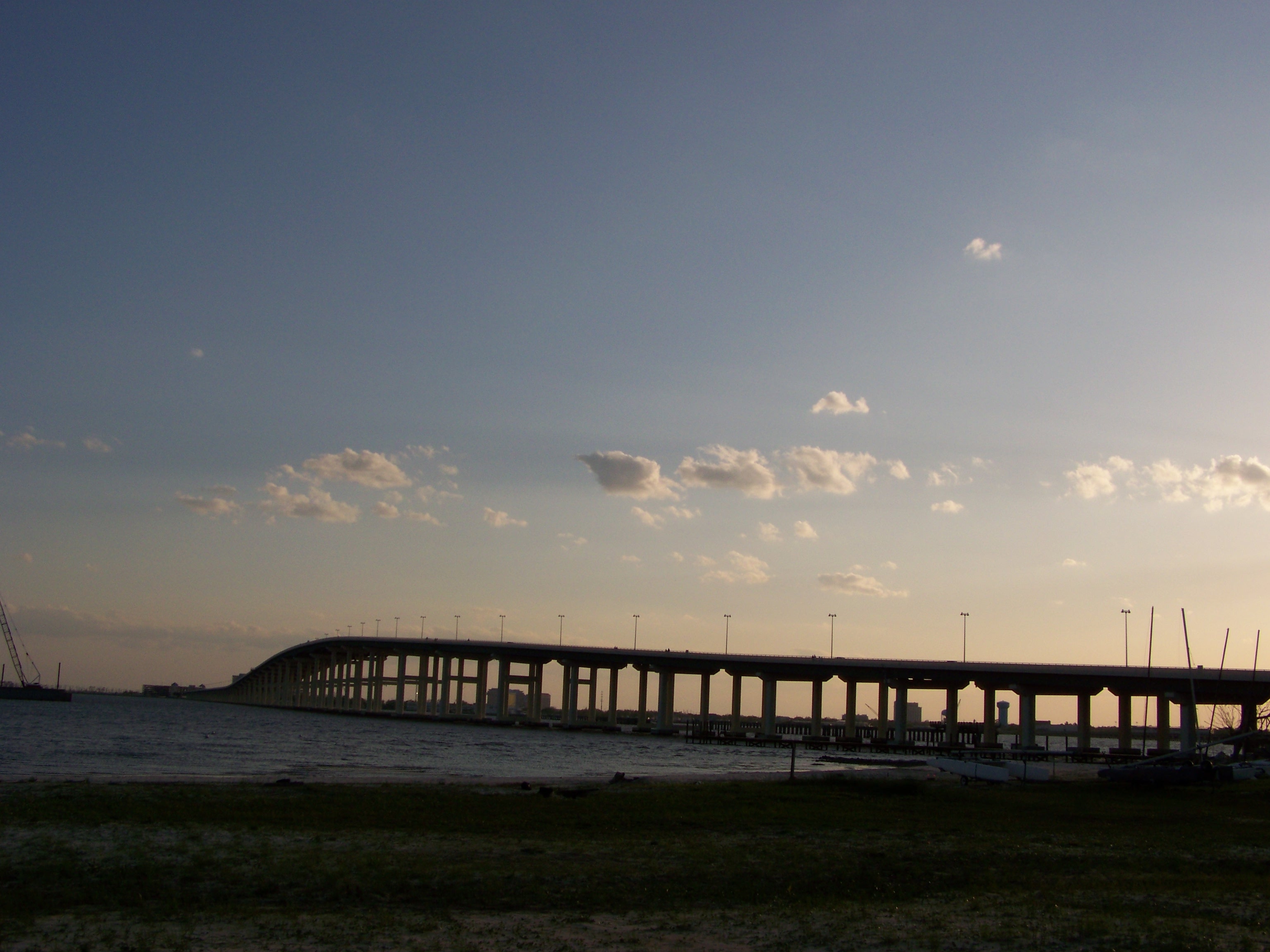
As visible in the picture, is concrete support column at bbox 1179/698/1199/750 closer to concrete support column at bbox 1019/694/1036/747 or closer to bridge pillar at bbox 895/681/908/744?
concrete support column at bbox 1019/694/1036/747

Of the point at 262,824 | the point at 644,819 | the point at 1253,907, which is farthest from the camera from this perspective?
the point at 644,819

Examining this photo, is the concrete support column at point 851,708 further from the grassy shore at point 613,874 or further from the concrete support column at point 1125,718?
the grassy shore at point 613,874

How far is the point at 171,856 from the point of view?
20.4 m

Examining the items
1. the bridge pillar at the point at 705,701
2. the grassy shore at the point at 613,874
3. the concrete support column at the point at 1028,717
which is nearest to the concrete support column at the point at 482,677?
the bridge pillar at the point at 705,701

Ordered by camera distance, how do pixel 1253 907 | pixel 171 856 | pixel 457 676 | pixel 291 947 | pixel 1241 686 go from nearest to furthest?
pixel 291 947
pixel 1253 907
pixel 171 856
pixel 1241 686
pixel 457 676

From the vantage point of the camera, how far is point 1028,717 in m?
106

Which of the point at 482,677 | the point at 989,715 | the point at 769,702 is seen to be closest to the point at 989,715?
the point at 989,715

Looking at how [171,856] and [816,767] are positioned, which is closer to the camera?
[171,856]

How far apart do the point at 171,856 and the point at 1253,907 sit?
18.8 metres

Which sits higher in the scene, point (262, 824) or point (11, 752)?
point (262, 824)

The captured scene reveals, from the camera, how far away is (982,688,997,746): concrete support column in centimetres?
11019

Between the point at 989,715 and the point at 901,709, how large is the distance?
9.65 metres

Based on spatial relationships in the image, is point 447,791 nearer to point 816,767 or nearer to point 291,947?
point 291,947

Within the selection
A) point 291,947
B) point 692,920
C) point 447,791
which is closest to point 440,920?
point 291,947
